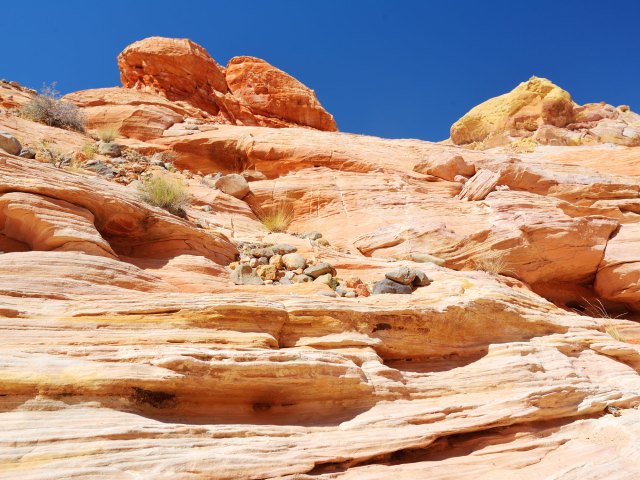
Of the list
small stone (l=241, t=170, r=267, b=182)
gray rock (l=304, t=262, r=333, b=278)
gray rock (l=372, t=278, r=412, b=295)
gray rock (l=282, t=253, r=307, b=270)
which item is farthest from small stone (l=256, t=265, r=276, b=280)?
small stone (l=241, t=170, r=267, b=182)

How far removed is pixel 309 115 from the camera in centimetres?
2602

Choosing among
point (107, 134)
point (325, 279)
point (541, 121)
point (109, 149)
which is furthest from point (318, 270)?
point (541, 121)

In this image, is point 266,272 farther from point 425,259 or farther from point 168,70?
point 168,70

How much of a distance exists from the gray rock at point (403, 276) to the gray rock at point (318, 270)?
106cm

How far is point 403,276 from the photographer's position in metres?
6.70

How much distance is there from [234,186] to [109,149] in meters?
3.21

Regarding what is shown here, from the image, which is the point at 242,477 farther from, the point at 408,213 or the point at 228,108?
the point at 228,108

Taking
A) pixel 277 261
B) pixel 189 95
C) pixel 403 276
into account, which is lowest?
pixel 403 276

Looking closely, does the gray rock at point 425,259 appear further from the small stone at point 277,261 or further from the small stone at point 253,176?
the small stone at point 253,176

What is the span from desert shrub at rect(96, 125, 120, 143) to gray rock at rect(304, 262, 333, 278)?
8.39 meters

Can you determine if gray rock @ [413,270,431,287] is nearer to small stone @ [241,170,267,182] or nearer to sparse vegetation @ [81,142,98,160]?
small stone @ [241,170,267,182]

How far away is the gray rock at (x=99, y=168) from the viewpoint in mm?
9562

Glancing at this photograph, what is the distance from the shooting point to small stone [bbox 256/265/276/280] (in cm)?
700

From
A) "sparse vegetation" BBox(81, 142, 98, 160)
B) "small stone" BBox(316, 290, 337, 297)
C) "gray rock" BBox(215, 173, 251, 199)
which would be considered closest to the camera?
"small stone" BBox(316, 290, 337, 297)
